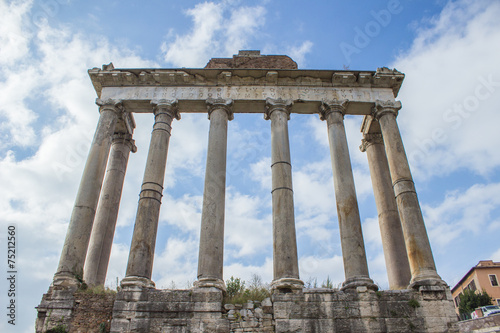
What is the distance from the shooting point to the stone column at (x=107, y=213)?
1515 cm

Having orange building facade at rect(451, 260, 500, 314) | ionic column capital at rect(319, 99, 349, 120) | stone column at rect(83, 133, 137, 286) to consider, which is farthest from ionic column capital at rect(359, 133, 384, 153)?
orange building facade at rect(451, 260, 500, 314)

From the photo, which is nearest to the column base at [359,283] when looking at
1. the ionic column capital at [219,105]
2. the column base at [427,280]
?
the column base at [427,280]

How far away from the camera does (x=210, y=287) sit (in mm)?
12008

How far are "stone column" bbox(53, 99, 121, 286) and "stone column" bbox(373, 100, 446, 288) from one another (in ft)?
35.4

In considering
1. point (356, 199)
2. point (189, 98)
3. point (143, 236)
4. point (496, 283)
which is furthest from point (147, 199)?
point (496, 283)

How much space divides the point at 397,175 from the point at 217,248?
23.5 feet

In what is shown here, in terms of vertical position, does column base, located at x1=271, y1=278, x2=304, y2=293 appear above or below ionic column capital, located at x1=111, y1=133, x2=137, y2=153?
below

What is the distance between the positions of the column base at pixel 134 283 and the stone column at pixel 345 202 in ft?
20.4

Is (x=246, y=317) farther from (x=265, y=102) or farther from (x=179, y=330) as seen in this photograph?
(x=265, y=102)

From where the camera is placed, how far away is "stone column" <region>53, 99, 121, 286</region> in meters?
12.7

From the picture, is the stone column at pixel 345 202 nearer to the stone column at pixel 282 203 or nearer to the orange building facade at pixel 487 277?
the stone column at pixel 282 203

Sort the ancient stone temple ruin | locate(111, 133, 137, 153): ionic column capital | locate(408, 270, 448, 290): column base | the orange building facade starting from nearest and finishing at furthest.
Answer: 1. the ancient stone temple ruin
2. locate(408, 270, 448, 290): column base
3. locate(111, 133, 137, 153): ionic column capital
4. the orange building facade

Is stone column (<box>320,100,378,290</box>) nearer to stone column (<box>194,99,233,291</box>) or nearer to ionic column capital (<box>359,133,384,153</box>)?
ionic column capital (<box>359,133,384,153</box>)

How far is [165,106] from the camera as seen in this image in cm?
1638
